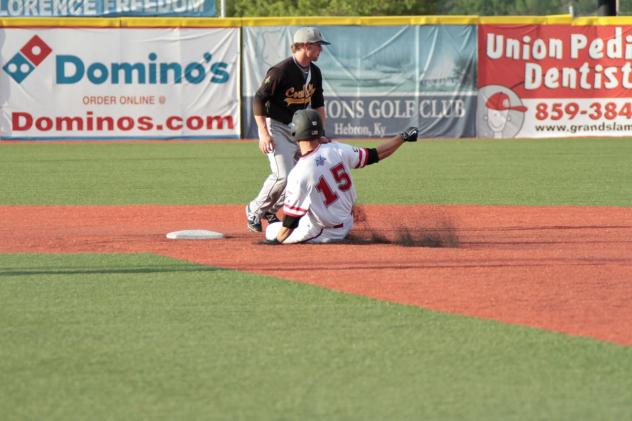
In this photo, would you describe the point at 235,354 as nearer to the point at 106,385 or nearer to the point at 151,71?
the point at 106,385

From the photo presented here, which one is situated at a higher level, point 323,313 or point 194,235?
point 323,313

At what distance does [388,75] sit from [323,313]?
19.3 metres

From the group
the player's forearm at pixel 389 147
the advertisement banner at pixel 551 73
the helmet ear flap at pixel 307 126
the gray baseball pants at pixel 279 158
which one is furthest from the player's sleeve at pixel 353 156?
the advertisement banner at pixel 551 73

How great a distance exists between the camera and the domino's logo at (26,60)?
25.0 meters

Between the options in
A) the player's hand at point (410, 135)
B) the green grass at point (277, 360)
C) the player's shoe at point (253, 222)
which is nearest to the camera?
the green grass at point (277, 360)

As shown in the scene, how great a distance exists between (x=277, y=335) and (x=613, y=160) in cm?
1480

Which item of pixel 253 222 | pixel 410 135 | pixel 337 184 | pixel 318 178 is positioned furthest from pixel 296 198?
pixel 253 222

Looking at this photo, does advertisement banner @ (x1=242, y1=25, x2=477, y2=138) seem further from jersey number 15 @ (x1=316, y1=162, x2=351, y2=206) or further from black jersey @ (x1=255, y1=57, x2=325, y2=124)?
jersey number 15 @ (x1=316, y1=162, x2=351, y2=206)

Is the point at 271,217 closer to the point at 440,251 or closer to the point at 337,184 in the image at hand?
the point at 337,184

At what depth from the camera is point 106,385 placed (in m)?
5.38

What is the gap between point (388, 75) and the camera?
2602 cm

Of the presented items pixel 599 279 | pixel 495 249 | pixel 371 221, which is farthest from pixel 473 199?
pixel 599 279

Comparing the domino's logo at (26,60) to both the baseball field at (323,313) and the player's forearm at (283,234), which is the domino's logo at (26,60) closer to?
the baseball field at (323,313)

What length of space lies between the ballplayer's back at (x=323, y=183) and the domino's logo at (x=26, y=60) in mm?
16534
